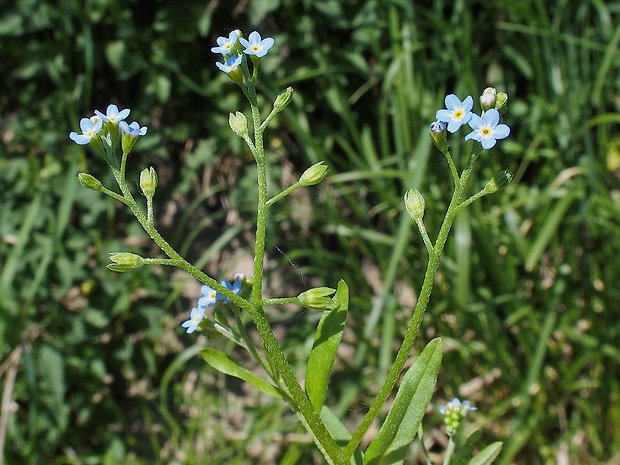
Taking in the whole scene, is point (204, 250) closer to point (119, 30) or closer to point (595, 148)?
point (119, 30)

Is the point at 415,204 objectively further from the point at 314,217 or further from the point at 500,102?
the point at 314,217

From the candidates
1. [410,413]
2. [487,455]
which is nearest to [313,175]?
[410,413]

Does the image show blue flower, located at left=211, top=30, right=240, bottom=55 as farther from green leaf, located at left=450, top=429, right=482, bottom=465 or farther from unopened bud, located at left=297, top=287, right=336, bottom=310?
green leaf, located at left=450, top=429, right=482, bottom=465

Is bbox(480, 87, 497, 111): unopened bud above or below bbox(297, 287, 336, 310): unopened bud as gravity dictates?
above

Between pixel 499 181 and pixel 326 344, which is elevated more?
pixel 499 181

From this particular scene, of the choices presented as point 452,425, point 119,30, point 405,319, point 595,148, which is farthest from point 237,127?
point 595,148

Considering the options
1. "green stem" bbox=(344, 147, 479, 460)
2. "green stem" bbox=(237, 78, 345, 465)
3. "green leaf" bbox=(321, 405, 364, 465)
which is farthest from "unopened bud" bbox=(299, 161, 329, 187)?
"green leaf" bbox=(321, 405, 364, 465)
